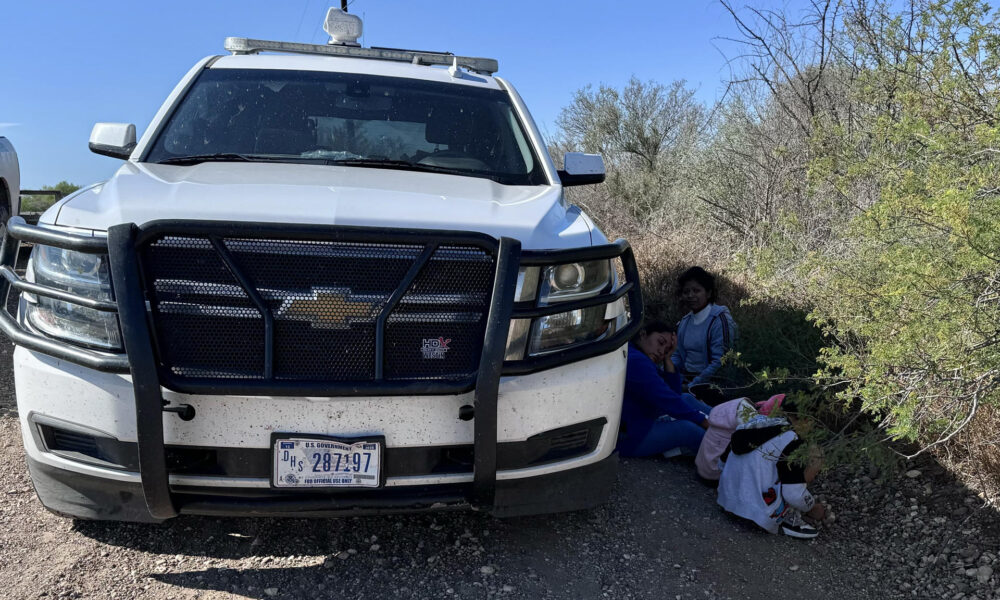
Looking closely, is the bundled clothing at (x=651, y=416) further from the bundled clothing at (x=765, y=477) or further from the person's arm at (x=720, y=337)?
the person's arm at (x=720, y=337)

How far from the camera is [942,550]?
11.0 feet

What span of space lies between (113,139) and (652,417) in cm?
332

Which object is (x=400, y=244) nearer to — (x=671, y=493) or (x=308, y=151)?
(x=308, y=151)

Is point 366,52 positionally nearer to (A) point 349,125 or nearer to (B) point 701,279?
(A) point 349,125

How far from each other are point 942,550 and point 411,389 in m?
2.46

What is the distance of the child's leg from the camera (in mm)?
4496

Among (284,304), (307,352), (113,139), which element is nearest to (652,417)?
(307,352)

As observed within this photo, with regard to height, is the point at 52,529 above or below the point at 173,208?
below

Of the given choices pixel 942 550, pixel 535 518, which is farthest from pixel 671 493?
pixel 942 550

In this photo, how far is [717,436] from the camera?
4203mm

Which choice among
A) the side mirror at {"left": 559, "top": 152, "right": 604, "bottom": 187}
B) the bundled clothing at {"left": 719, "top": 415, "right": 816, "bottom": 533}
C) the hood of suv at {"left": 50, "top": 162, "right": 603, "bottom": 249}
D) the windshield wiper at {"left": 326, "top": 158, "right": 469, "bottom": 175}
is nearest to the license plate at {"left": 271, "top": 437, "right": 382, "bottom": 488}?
the hood of suv at {"left": 50, "top": 162, "right": 603, "bottom": 249}

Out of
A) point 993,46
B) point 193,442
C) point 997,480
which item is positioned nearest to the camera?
point 193,442

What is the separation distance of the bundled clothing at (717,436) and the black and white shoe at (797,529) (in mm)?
522

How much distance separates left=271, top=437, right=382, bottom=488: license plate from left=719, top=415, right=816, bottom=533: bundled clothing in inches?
73.9
